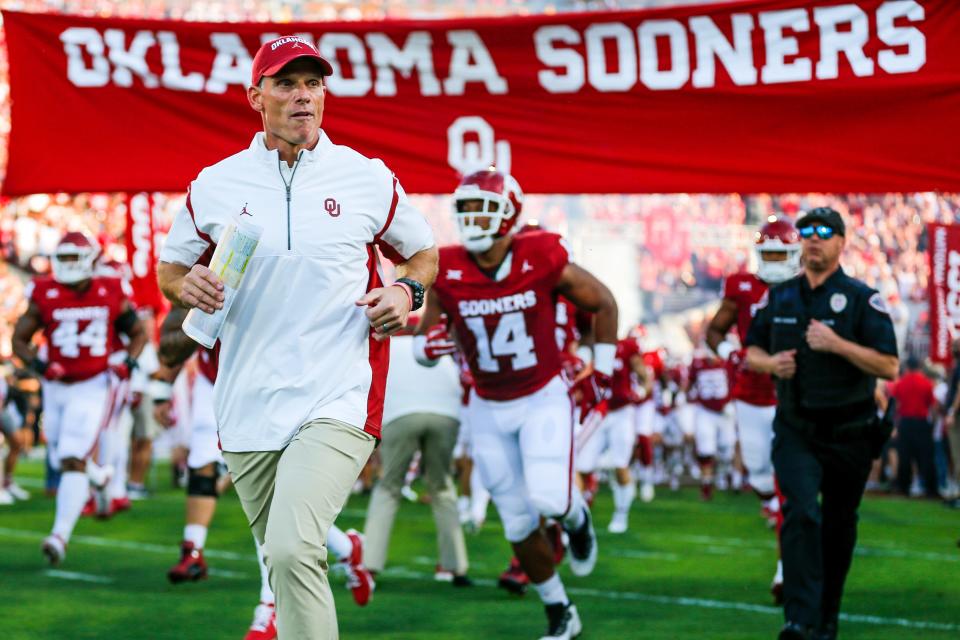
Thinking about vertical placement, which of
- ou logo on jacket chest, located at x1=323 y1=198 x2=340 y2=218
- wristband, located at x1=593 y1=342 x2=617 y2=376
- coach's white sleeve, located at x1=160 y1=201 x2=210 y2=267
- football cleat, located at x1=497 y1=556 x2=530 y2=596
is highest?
ou logo on jacket chest, located at x1=323 y1=198 x2=340 y2=218

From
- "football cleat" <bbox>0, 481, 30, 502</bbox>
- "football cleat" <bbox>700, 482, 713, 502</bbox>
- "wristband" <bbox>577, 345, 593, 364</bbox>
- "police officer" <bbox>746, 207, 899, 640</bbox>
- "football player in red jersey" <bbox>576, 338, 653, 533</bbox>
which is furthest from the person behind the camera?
"football cleat" <bbox>700, 482, 713, 502</bbox>

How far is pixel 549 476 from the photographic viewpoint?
756cm

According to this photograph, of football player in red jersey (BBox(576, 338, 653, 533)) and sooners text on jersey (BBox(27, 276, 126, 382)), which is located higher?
sooners text on jersey (BBox(27, 276, 126, 382))

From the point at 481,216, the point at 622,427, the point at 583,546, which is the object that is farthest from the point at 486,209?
the point at 622,427

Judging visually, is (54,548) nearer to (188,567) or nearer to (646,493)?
(188,567)

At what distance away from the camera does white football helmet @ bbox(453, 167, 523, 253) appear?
771 centimetres

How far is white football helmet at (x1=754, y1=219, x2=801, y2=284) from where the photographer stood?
9.87 m

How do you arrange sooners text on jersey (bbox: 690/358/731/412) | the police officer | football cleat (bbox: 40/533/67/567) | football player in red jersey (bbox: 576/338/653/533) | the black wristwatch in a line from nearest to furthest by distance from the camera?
the black wristwatch
the police officer
football cleat (bbox: 40/533/67/567)
football player in red jersey (bbox: 576/338/653/533)
sooners text on jersey (bbox: 690/358/731/412)

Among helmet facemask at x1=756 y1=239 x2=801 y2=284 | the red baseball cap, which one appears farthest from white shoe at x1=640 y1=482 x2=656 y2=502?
the red baseball cap

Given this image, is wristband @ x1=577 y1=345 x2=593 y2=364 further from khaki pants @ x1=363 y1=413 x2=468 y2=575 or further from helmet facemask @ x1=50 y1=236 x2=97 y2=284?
helmet facemask @ x1=50 y1=236 x2=97 y2=284

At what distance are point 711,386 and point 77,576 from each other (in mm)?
11646

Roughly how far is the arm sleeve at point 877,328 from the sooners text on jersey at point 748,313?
3.06 metres

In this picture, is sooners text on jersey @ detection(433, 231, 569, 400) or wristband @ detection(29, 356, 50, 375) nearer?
sooners text on jersey @ detection(433, 231, 569, 400)

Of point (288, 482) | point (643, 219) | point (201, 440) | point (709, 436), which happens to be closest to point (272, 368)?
point (288, 482)
